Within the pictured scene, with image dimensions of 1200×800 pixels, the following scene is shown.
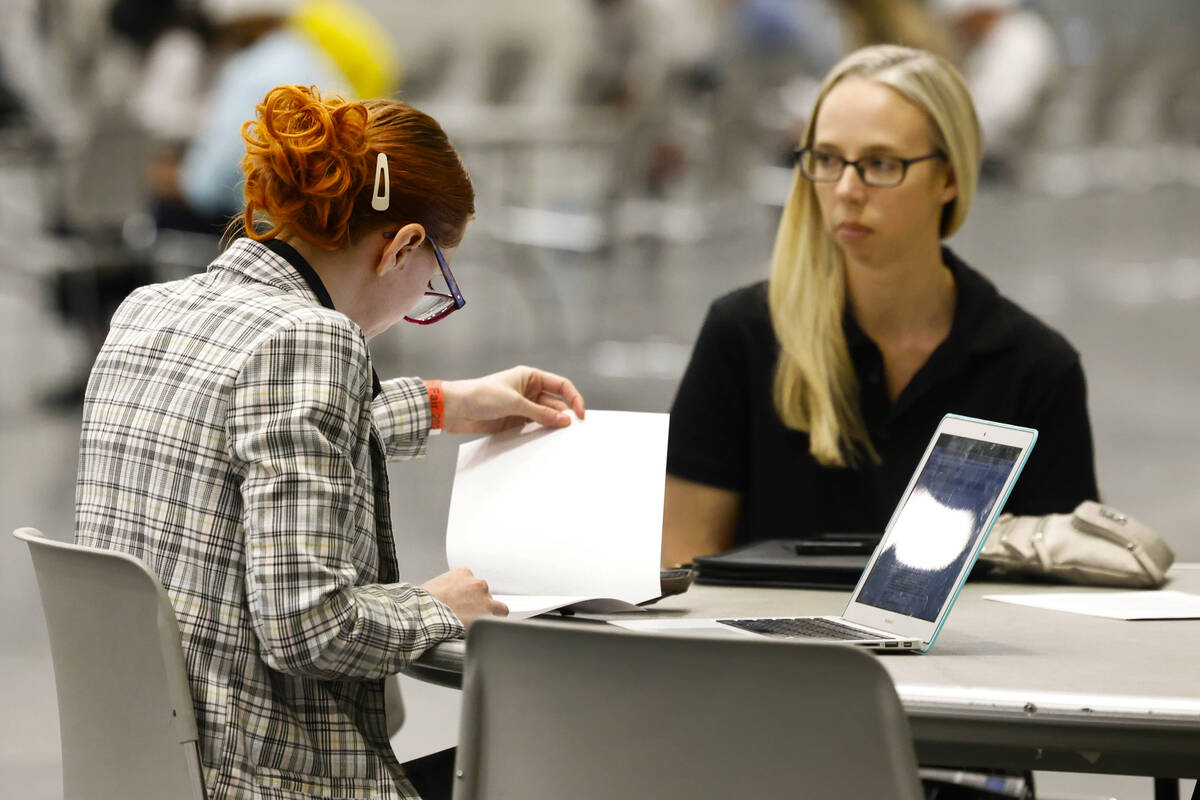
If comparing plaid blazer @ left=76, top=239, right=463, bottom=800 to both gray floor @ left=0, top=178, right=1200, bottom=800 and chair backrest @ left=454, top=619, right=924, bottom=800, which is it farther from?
gray floor @ left=0, top=178, right=1200, bottom=800

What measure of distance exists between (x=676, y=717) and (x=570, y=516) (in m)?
0.58

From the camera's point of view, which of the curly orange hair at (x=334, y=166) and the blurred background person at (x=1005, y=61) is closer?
the curly orange hair at (x=334, y=166)

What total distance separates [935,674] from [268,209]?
32.6 inches

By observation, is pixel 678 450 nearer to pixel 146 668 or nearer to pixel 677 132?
pixel 146 668

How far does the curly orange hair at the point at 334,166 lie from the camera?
140 cm

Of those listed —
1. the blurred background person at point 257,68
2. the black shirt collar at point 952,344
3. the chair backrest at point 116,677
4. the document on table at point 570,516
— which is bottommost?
the chair backrest at point 116,677

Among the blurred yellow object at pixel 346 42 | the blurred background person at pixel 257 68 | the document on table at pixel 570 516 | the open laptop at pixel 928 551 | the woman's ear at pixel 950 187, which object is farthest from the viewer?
the blurred yellow object at pixel 346 42

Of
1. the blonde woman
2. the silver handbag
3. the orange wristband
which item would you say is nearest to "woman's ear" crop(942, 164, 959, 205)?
the blonde woman

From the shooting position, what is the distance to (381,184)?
1431 mm

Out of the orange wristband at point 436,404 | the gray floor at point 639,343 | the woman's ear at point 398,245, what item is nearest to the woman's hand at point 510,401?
the orange wristband at point 436,404

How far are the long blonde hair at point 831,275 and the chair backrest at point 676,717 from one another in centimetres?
117

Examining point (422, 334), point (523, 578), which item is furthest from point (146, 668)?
point (422, 334)

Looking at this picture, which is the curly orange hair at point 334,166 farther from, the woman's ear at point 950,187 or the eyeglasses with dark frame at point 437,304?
the woman's ear at point 950,187

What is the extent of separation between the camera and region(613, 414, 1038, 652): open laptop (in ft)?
4.49
